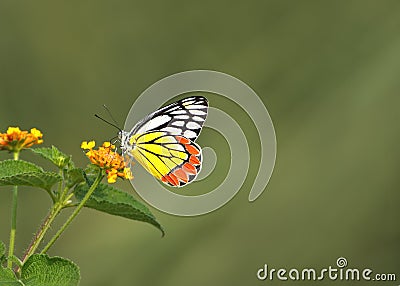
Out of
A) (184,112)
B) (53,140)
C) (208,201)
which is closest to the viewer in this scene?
(184,112)

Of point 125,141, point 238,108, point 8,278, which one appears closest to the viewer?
point 8,278

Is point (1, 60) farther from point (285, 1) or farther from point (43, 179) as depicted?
point (43, 179)

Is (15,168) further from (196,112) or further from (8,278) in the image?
(196,112)

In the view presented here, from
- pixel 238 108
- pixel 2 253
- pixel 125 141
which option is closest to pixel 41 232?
pixel 2 253

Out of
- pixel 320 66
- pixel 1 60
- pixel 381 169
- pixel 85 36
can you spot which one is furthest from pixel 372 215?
pixel 1 60

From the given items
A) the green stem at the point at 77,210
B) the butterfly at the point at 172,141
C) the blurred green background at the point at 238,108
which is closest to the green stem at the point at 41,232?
the green stem at the point at 77,210

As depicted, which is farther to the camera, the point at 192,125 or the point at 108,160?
the point at 192,125

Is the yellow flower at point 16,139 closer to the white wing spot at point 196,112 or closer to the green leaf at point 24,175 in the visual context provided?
the green leaf at point 24,175
